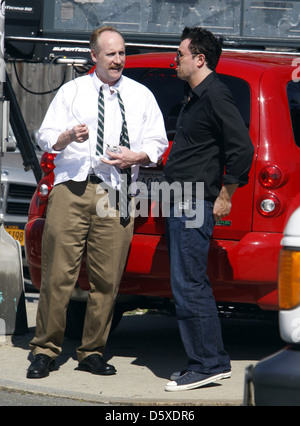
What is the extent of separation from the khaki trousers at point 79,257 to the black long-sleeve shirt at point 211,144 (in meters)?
A: 0.57

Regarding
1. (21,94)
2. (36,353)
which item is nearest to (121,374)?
(36,353)

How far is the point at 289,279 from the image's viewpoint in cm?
339

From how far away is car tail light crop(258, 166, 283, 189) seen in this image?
5543 millimetres

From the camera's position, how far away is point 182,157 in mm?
5324

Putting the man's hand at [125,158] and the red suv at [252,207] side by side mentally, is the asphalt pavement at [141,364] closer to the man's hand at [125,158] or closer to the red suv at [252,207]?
the red suv at [252,207]

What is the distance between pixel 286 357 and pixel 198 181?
7.17 ft

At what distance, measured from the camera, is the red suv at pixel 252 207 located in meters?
5.55

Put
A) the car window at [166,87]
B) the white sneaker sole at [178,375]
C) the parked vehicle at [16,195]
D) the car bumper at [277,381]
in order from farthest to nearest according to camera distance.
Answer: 1. the parked vehicle at [16,195]
2. the car window at [166,87]
3. the white sneaker sole at [178,375]
4. the car bumper at [277,381]

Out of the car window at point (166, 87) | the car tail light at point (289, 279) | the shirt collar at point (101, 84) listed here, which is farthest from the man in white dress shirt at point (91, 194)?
the car tail light at point (289, 279)

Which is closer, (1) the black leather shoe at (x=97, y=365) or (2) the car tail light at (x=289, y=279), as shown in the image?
(2) the car tail light at (x=289, y=279)

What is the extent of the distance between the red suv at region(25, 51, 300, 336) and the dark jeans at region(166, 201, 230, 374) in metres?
0.30

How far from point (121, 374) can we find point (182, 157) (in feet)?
4.81

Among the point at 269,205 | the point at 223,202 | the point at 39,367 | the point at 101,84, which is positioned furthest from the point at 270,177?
the point at 39,367
